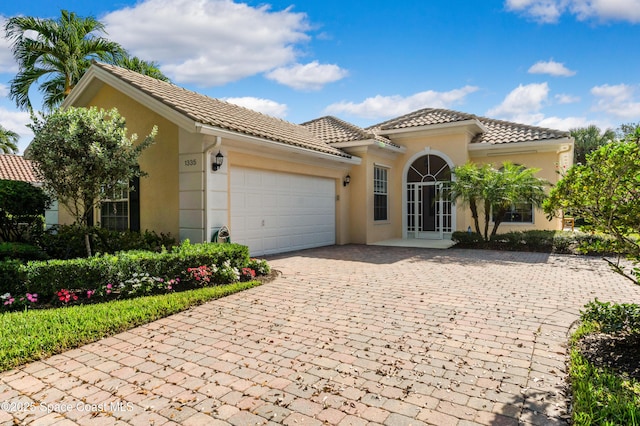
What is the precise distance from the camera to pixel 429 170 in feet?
53.9

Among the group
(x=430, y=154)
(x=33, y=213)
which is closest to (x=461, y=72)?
(x=430, y=154)

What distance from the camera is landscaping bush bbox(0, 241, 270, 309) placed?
6.11m

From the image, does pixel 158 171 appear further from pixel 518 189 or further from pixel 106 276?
pixel 518 189

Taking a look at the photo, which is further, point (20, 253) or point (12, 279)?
point (20, 253)

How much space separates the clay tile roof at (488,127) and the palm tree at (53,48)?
1268 centimetres

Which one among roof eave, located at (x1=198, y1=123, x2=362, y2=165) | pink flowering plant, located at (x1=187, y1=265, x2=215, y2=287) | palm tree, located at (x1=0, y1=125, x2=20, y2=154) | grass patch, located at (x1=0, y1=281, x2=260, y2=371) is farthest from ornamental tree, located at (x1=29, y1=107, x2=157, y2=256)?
palm tree, located at (x1=0, y1=125, x2=20, y2=154)

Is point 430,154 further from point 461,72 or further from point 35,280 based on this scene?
point 35,280

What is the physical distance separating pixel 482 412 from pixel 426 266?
273 inches

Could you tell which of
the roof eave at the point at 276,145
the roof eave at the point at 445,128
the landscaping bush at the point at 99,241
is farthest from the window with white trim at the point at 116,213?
the roof eave at the point at 445,128

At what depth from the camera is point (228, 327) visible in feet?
16.5

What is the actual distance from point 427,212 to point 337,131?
5215 mm

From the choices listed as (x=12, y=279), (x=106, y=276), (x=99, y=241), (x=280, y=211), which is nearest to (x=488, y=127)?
(x=280, y=211)

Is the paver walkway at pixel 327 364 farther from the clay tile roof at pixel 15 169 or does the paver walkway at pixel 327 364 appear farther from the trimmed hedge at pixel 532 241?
the clay tile roof at pixel 15 169

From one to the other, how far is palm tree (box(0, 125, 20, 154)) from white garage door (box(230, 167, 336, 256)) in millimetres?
34007
